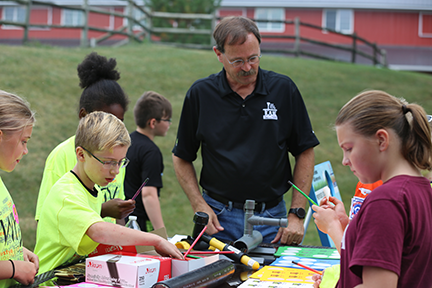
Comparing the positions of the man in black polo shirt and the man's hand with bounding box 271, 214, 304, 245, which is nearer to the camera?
the man's hand with bounding box 271, 214, 304, 245

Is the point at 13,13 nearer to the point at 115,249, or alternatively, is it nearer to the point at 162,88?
the point at 162,88

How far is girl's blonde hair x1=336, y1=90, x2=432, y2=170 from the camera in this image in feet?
4.35

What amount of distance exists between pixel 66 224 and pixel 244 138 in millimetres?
1253

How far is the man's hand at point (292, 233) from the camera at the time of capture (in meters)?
2.54

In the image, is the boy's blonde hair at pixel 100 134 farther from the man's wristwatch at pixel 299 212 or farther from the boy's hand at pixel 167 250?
A: the man's wristwatch at pixel 299 212

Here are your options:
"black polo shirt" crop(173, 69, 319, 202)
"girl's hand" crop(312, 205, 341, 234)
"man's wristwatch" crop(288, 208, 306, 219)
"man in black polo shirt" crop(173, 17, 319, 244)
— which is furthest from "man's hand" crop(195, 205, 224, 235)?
"girl's hand" crop(312, 205, 341, 234)

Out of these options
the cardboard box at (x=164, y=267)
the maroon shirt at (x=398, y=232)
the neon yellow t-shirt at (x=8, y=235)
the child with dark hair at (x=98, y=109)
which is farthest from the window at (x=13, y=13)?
the maroon shirt at (x=398, y=232)

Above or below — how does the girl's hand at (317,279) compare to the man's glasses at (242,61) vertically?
below

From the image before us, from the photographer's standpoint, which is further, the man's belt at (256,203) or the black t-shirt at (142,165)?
the black t-shirt at (142,165)

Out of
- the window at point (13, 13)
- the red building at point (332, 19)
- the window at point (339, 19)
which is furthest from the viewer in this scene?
the window at point (13, 13)

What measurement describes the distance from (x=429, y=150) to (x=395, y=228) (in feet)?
1.00

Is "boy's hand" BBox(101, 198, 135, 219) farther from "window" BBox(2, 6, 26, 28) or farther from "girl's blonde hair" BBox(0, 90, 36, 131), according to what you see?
"window" BBox(2, 6, 26, 28)

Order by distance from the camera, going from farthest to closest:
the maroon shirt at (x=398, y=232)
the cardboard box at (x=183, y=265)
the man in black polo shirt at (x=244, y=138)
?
the man in black polo shirt at (x=244, y=138) < the cardboard box at (x=183, y=265) < the maroon shirt at (x=398, y=232)

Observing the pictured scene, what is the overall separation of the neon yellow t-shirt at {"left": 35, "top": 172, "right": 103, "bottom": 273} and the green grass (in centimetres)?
317
